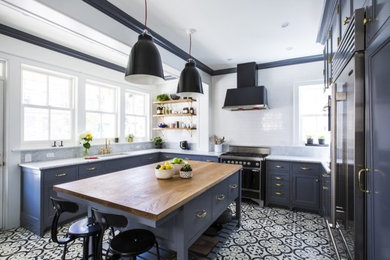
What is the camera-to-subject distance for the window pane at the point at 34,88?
324 cm

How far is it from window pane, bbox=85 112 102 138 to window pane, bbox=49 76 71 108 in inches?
18.1

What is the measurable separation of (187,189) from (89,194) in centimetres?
79

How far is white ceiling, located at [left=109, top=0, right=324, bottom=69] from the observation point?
2.43 m

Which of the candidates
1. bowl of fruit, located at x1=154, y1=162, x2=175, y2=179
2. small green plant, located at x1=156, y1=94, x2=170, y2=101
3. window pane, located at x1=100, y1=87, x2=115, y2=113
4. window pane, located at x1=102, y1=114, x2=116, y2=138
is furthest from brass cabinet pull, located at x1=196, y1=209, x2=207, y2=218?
small green plant, located at x1=156, y1=94, x2=170, y2=101

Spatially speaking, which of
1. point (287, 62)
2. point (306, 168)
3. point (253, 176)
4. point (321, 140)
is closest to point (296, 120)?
point (321, 140)

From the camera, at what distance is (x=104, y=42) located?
2607mm

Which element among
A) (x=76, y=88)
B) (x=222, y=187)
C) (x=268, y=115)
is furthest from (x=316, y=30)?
(x=76, y=88)

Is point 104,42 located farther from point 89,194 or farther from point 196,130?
point 196,130

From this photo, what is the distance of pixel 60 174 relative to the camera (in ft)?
9.75

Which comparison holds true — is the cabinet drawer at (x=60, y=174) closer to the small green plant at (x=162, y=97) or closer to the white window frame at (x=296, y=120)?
the small green plant at (x=162, y=97)

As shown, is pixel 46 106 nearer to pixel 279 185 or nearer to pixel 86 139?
pixel 86 139

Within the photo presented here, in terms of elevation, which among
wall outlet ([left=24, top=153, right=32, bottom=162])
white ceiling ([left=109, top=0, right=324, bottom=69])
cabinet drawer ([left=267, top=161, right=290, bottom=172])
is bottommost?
cabinet drawer ([left=267, top=161, right=290, bottom=172])

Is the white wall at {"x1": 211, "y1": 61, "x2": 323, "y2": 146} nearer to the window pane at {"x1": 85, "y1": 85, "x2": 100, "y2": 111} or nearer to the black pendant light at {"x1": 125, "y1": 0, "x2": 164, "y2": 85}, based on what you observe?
the window pane at {"x1": 85, "y1": 85, "x2": 100, "y2": 111}

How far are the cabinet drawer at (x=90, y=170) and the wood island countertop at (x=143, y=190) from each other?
4.10ft
